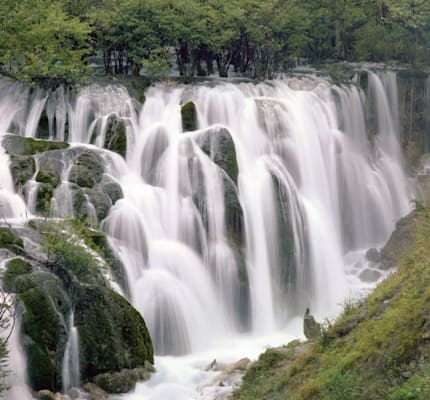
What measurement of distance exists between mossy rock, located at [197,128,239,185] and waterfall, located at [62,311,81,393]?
1001cm

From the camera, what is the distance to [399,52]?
3950 cm

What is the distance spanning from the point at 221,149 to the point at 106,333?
10.1 meters

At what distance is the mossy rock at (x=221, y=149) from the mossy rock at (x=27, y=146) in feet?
15.5

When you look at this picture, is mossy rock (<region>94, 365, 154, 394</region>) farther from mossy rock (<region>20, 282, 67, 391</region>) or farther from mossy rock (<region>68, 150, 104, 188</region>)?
mossy rock (<region>68, 150, 104, 188</region>)

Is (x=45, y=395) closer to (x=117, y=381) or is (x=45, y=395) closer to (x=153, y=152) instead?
(x=117, y=381)

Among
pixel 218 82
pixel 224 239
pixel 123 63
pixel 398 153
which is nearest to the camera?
pixel 224 239

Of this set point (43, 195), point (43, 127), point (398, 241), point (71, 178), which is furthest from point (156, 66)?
point (398, 241)

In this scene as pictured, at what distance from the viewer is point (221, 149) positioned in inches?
910

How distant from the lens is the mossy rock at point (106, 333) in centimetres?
1422

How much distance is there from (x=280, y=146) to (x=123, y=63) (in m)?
13.0

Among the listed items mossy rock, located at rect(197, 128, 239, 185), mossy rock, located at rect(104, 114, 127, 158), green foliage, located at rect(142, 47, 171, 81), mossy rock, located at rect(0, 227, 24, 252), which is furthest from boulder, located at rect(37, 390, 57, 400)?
green foliage, located at rect(142, 47, 171, 81)

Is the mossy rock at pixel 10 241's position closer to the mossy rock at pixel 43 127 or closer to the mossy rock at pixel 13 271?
the mossy rock at pixel 13 271

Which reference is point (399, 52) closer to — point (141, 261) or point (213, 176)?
point (213, 176)

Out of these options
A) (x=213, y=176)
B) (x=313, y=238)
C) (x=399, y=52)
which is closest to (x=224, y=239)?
(x=213, y=176)
